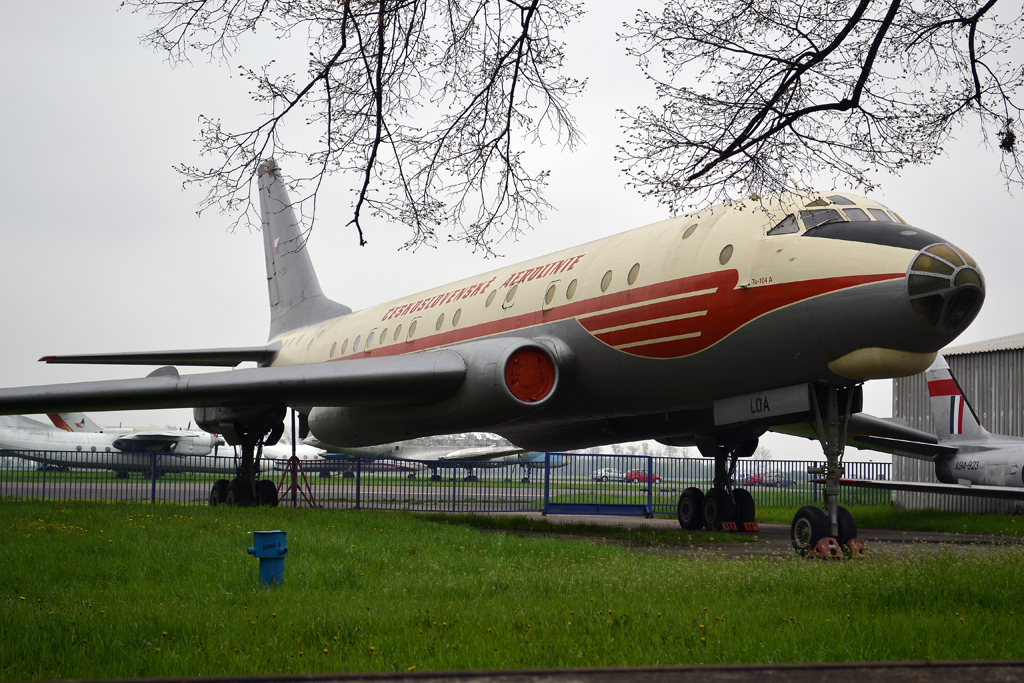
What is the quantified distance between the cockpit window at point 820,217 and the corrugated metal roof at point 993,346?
1125cm

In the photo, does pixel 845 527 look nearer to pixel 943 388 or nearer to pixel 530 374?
pixel 530 374

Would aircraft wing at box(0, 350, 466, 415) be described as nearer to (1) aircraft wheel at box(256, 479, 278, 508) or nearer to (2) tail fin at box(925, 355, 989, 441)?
(1) aircraft wheel at box(256, 479, 278, 508)

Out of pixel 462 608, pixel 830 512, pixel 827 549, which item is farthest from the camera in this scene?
pixel 830 512

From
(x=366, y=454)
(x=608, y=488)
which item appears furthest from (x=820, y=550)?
(x=366, y=454)

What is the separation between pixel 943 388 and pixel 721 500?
23.4ft

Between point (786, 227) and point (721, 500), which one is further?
point (721, 500)

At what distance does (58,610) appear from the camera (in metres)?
4.88

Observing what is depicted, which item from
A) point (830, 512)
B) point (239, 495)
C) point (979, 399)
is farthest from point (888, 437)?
point (239, 495)

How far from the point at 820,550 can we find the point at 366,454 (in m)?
38.4

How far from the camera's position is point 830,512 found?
26.0 feet

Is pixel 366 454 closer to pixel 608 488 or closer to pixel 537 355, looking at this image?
pixel 608 488

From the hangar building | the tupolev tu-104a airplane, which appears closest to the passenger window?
the tupolev tu-104a airplane

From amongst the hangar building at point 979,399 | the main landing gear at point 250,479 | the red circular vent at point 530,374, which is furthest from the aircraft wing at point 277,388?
the hangar building at point 979,399

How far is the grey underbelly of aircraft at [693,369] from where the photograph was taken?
752cm
